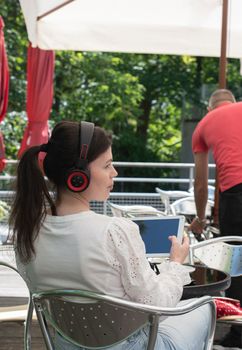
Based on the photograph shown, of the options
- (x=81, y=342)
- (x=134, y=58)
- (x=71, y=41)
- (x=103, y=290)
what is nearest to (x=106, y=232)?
(x=103, y=290)

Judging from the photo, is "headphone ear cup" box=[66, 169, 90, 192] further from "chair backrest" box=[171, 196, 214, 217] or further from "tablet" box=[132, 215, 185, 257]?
"chair backrest" box=[171, 196, 214, 217]

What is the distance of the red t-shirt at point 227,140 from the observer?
4270mm

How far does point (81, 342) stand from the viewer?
236 cm

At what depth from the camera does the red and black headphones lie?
7.76ft

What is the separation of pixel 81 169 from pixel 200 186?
7.23 ft

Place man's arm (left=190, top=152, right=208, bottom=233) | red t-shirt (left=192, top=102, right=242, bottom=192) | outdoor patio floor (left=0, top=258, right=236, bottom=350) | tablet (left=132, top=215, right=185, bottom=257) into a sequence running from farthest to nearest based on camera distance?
man's arm (left=190, top=152, right=208, bottom=233) < red t-shirt (left=192, top=102, right=242, bottom=192) < outdoor patio floor (left=0, top=258, right=236, bottom=350) < tablet (left=132, top=215, right=185, bottom=257)

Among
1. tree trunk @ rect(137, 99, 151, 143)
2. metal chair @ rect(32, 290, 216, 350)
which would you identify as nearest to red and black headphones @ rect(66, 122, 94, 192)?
metal chair @ rect(32, 290, 216, 350)

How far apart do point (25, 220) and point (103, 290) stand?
355 mm

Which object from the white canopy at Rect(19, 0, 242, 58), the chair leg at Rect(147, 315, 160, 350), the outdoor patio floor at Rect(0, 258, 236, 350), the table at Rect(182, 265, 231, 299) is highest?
the white canopy at Rect(19, 0, 242, 58)

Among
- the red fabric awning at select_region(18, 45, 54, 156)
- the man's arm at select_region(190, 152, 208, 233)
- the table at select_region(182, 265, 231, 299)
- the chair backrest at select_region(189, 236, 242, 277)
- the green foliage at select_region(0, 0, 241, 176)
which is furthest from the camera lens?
the green foliage at select_region(0, 0, 241, 176)

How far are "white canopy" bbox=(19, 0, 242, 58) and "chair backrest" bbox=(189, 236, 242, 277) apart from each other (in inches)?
127

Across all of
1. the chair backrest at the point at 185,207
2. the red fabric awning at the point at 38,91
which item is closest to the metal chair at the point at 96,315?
the chair backrest at the point at 185,207

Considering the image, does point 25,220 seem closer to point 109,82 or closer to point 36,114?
point 36,114

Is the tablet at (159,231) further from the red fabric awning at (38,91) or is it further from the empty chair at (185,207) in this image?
the red fabric awning at (38,91)
